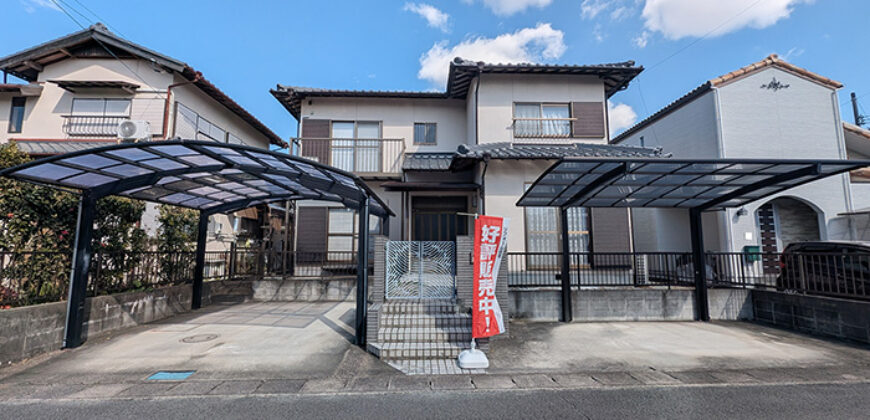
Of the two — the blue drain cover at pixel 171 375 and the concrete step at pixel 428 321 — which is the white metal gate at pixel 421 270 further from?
the blue drain cover at pixel 171 375

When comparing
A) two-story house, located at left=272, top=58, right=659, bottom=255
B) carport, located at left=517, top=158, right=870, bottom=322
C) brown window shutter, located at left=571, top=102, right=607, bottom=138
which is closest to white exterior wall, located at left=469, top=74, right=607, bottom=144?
two-story house, located at left=272, top=58, right=659, bottom=255

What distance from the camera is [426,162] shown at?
11.1 m

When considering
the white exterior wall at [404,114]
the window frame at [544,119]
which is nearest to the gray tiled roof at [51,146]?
the white exterior wall at [404,114]

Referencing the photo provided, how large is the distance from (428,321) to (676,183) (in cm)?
545

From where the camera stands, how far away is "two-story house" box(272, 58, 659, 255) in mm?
9812

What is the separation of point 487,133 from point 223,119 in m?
11.0

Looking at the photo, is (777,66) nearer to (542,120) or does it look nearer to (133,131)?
(542,120)

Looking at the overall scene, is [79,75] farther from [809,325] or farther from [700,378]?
[809,325]

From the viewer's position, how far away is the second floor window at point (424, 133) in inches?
490

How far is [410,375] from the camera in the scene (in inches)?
180

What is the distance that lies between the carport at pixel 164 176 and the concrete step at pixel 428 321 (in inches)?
18.4

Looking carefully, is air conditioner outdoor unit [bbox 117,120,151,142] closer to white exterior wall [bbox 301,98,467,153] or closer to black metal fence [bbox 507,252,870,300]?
white exterior wall [bbox 301,98,467,153]

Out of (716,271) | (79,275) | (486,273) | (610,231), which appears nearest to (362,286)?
(486,273)

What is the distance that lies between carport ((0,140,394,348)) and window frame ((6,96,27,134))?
31.4 ft
